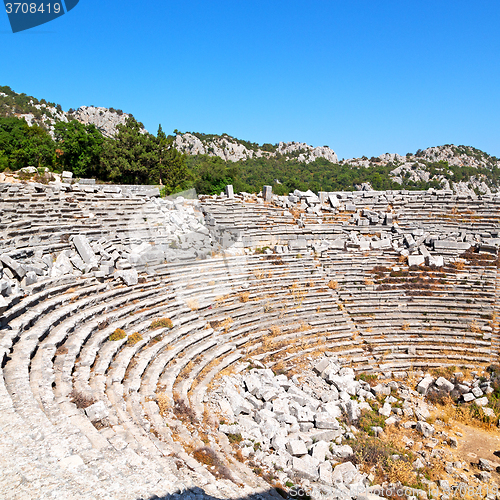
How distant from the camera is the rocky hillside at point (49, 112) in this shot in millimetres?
57000

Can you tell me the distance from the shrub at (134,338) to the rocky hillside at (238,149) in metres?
64.8

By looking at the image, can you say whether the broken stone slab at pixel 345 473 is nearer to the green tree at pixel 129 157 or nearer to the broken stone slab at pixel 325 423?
the broken stone slab at pixel 325 423

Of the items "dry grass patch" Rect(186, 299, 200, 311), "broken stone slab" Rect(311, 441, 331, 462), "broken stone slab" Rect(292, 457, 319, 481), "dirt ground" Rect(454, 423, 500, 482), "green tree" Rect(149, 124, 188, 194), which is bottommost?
"dirt ground" Rect(454, 423, 500, 482)

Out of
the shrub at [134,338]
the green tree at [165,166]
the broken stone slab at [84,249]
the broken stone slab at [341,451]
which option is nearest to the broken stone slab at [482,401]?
the broken stone slab at [341,451]

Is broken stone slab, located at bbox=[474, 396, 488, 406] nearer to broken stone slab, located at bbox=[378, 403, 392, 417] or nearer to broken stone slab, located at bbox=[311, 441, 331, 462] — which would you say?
broken stone slab, located at bbox=[378, 403, 392, 417]

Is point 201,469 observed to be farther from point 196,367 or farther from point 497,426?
point 497,426

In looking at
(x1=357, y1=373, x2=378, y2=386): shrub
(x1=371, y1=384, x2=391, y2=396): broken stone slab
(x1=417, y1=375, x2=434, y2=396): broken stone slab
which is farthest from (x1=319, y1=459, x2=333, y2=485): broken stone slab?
(x1=417, y1=375, x2=434, y2=396): broken stone slab

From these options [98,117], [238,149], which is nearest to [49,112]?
[98,117]

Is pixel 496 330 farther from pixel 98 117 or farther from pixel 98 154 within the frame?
pixel 98 117

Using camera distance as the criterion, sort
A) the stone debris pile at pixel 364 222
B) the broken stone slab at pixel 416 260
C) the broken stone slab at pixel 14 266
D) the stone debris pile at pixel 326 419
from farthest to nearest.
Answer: the stone debris pile at pixel 364 222, the broken stone slab at pixel 416 260, the broken stone slab at pixel 14 266, the stone debris pile at pixel 326 419

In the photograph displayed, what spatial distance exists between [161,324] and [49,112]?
69805 mm

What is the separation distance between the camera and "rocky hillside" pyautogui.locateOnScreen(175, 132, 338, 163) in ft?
241

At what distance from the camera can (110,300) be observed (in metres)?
10.6

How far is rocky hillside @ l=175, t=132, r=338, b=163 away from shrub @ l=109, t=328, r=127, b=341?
64.9 metres
